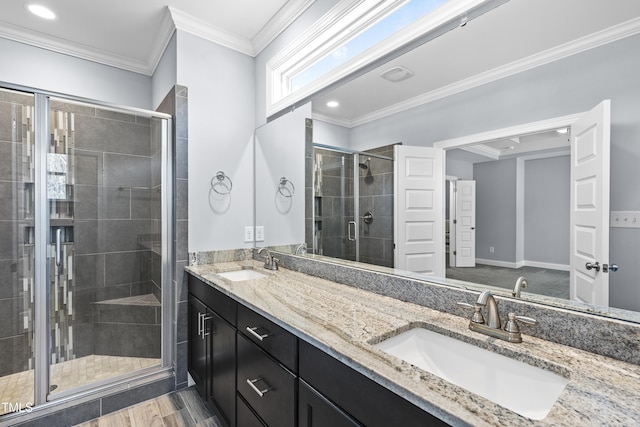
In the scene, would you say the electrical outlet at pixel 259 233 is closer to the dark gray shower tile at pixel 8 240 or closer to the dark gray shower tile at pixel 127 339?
the dark gray shower tile at pixel 127 339

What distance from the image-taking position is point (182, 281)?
218 centimetres

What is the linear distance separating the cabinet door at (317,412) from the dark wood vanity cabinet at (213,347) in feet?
1.99

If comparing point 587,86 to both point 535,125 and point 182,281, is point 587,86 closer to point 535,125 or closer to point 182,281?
point 535,125

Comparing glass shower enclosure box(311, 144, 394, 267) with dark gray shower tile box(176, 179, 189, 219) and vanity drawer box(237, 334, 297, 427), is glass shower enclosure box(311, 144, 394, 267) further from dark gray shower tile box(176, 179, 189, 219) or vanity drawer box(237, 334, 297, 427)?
dark gray shower tile box(176, 179, 189, 219)

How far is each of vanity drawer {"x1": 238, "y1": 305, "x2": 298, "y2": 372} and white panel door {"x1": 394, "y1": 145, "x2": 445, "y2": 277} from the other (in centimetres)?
63

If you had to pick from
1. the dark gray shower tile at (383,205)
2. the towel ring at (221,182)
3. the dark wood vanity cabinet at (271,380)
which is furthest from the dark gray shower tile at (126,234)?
the dark gray shower tile at (383,205)

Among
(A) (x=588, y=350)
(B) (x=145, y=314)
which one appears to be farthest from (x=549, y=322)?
(B) (x=145, y=314)

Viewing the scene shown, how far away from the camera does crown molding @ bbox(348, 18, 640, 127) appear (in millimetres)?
797

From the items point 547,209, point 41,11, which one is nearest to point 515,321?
point 547,209

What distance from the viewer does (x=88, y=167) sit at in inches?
90.0

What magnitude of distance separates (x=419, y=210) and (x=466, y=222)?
0.21m

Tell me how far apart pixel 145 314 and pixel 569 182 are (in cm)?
279

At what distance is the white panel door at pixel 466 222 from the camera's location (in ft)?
3.76

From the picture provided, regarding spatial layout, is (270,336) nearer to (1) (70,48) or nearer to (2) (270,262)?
(2) (270,262)
